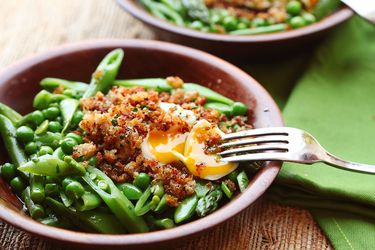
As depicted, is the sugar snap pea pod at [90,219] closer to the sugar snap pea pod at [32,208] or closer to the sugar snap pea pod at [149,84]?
the sugar snap pea pod at [32,208]

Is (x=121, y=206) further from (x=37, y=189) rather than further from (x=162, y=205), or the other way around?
(x=37, y=189)

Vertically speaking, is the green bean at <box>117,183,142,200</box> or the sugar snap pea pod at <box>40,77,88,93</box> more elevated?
the sugar snap pea pod at <box>40,77,88,93</box>

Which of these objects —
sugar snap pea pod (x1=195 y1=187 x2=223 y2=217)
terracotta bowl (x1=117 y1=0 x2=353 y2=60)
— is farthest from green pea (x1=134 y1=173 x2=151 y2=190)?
terracotta bowl (x1=117 y1=0 x2=353 y2=60)

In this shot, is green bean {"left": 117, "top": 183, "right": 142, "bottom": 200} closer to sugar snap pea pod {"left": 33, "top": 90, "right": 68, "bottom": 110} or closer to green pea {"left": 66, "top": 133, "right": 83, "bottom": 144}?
green pea {"left": 66, "top": 133, "right": 83, "bottom": 144}

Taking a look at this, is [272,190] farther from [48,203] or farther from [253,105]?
[48,203]

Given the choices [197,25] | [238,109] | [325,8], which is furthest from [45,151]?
[325,8]

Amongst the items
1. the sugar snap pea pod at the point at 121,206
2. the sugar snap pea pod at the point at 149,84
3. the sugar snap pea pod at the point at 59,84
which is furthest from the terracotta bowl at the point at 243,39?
the sugar snap pea pod at the point at 121,206
